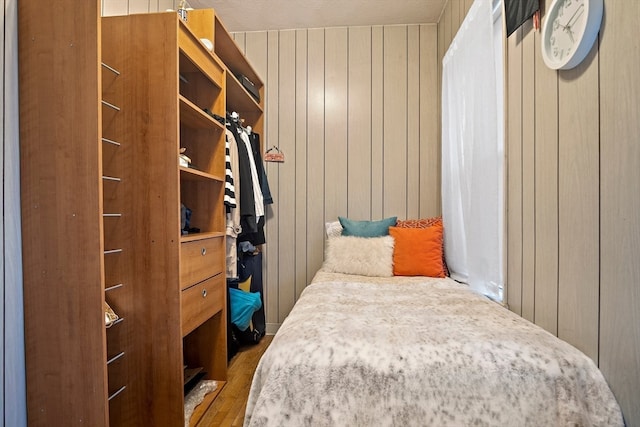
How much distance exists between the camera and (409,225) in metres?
2.39

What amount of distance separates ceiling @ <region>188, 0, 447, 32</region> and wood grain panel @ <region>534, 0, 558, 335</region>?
148 cm

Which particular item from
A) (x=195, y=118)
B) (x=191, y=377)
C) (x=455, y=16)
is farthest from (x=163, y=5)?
(x=191, y=377)

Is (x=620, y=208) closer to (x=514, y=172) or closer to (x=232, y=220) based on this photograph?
(x=514, y=172)

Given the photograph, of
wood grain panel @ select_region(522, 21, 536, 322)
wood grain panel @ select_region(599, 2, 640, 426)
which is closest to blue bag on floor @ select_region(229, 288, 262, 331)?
wood grain panel @ select_region(522, 21, 536, 322)

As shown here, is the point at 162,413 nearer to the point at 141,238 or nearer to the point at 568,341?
the point at 141,238

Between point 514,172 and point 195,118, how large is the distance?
1.58 m

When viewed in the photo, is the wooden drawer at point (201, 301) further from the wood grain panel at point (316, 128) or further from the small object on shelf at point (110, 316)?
the wood grain panel at point (316, 128)

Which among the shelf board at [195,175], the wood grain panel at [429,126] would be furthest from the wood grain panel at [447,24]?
the shelf board at [195,175]

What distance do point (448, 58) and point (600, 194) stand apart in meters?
1.60

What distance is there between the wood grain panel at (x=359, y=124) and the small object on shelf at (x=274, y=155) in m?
0.57

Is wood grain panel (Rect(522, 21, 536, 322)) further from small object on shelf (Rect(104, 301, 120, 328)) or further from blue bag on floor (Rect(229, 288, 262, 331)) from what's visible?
small object on shelf (Rect(104, 301, 120, 328))

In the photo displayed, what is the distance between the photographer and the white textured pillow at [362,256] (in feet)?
7.13

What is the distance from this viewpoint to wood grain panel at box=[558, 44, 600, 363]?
A: 0.98 m

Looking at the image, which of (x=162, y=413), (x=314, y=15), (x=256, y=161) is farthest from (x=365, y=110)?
(x=162, y=413)
